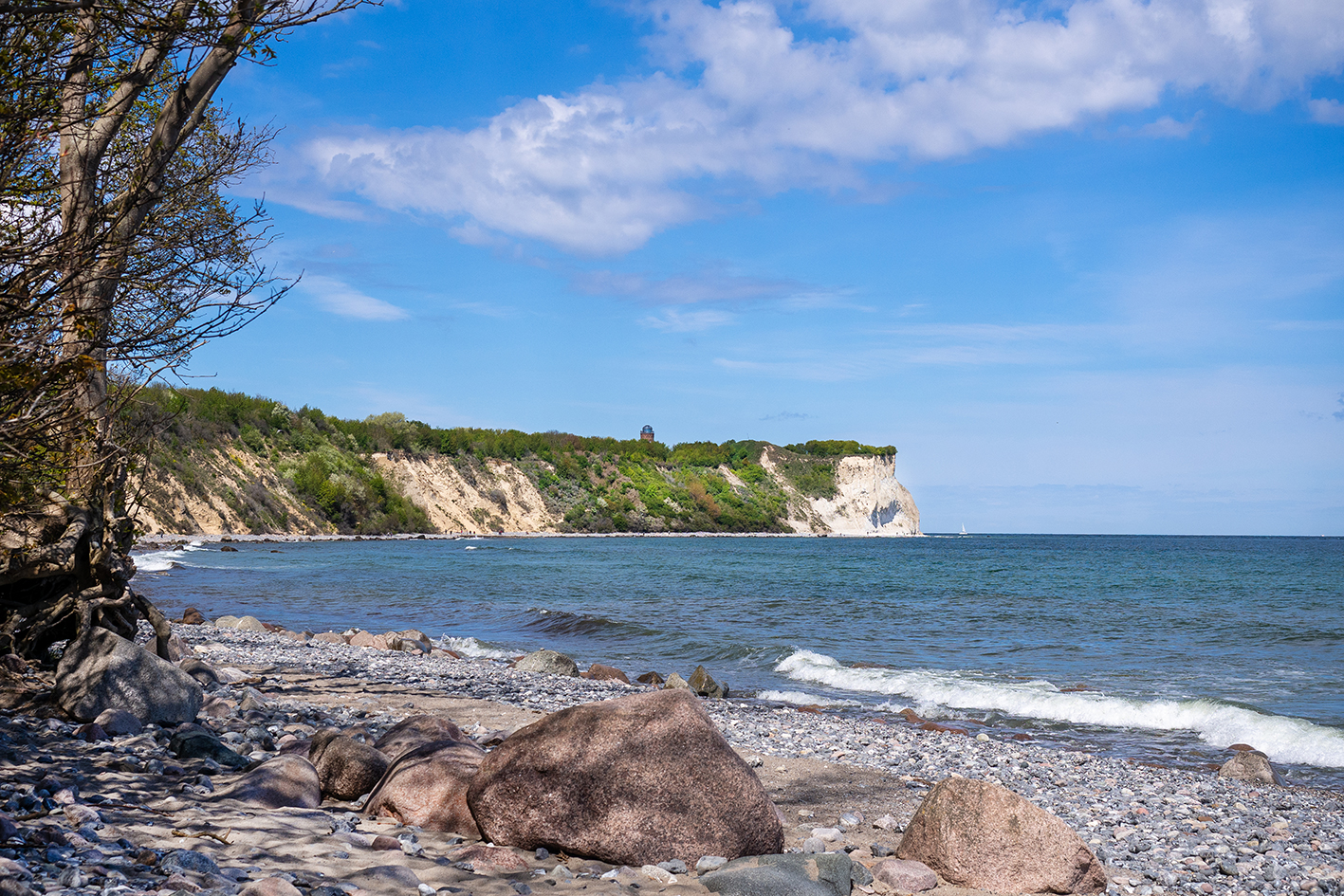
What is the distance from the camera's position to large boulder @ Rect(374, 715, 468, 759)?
21.2 ft

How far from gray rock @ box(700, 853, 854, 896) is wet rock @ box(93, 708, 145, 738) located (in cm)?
460

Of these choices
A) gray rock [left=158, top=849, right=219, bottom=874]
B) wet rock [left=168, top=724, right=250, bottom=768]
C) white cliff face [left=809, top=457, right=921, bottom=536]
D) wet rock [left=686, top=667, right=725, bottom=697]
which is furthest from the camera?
white cliff face [left=809, top=457, right=921, bottom=536]

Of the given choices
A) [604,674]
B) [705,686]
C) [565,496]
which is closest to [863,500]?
[565,496]

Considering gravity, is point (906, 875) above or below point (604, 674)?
above

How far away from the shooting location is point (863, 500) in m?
144

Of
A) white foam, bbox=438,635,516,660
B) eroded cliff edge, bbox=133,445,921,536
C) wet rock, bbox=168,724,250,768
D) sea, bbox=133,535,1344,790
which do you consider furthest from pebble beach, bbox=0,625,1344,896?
eroded cliff edge, bbox=133,445,921,536

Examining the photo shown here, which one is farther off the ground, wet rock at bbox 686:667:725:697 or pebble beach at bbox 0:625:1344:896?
pebble beach at bbox 0:625:1344:896

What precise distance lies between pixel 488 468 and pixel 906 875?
102 metres

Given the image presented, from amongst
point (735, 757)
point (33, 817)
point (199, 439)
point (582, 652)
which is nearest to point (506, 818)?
point (735, 757)

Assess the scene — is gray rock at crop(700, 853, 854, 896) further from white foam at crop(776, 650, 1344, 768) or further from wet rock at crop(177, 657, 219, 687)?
white foam at crop(776, 650, 1344, 768)

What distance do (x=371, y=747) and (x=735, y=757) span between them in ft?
8.93

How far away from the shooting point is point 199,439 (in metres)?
68.8

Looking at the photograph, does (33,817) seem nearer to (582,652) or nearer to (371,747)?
(371,747)

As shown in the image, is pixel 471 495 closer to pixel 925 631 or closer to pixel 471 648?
pixel 471 648
